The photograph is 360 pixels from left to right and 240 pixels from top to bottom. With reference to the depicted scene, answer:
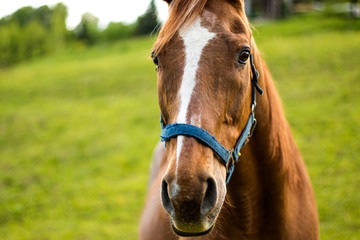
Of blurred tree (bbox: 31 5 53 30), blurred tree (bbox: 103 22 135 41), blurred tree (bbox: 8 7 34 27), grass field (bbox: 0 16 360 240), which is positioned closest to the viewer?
grass field (bbox: 0 16 360 240)

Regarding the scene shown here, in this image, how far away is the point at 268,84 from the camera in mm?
2199

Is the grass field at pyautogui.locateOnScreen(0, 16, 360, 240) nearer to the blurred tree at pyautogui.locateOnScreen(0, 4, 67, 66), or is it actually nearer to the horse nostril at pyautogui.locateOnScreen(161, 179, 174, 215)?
the horse nostril at pyautogui.locateOnScreen(161, 179, 174, 215)

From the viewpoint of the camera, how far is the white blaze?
1526 millimetres

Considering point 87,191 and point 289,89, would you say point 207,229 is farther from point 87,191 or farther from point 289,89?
point 289,89

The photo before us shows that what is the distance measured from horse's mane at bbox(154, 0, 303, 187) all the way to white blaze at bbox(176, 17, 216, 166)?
57mm

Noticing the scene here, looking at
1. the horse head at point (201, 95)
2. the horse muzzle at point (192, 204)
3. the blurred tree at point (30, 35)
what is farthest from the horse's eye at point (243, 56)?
the blurred tree at point (30, 35)

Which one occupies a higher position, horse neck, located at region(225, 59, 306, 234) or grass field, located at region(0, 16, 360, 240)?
horse neck, located at region(225, 59, 306, 234)

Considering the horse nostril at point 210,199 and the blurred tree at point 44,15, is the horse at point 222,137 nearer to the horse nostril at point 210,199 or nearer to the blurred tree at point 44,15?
the horse nostril at point 210,199

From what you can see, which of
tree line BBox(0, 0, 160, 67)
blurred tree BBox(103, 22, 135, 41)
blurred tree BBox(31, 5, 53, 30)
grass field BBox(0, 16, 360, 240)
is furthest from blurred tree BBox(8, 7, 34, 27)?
grass field BBox(0, 16, 360, 240)

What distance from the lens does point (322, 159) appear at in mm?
7082

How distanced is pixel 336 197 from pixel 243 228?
14.6ft

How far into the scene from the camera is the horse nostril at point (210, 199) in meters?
1.41

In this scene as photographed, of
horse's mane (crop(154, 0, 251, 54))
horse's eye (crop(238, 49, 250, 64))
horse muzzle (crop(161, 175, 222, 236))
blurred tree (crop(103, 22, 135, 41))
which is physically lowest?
blurred tree (crop(103, 22, 135, 41))

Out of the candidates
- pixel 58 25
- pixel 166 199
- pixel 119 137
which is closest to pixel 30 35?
pixel 58 25
